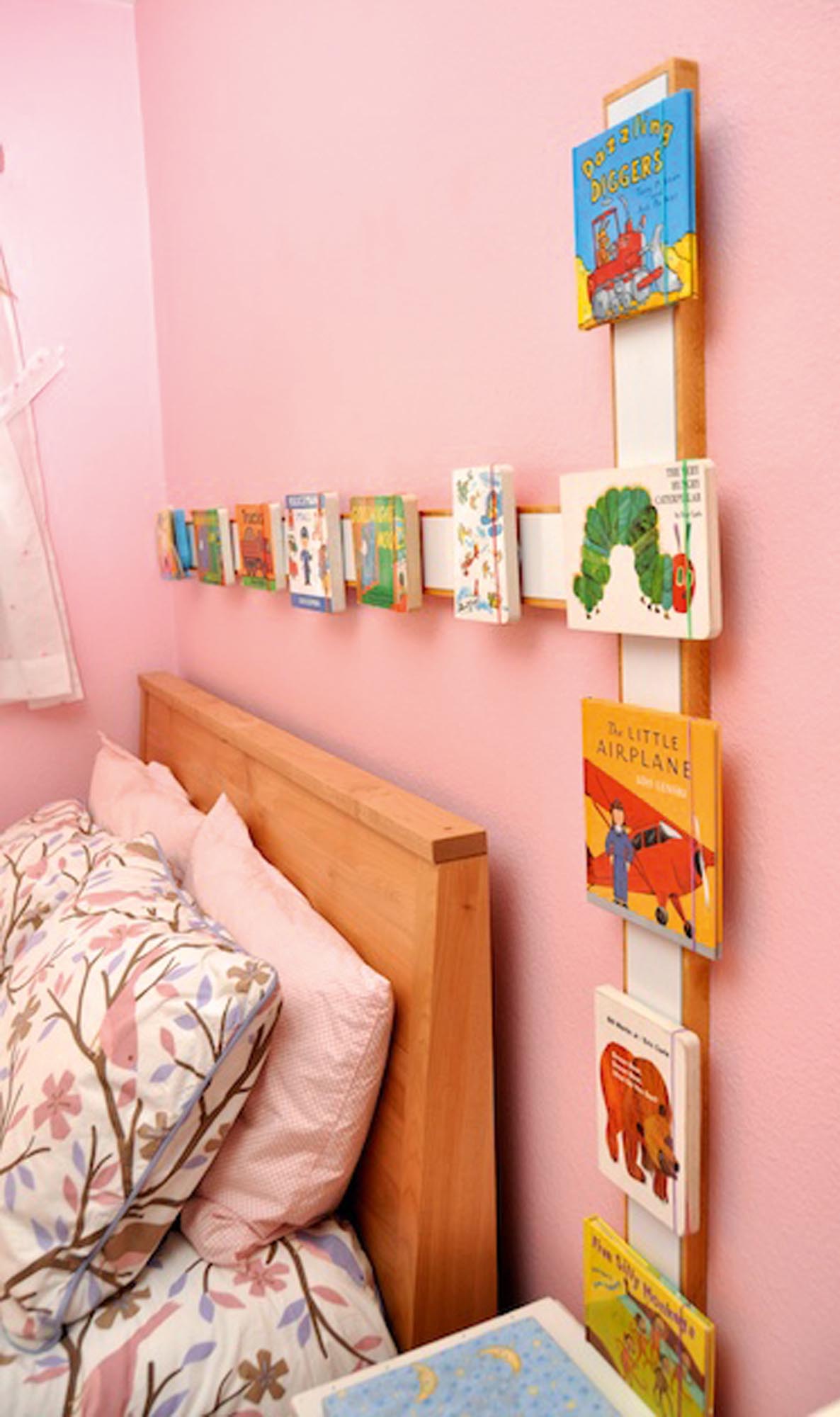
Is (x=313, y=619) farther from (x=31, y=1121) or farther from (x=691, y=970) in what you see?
(x=691, y=970)

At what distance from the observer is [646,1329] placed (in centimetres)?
102

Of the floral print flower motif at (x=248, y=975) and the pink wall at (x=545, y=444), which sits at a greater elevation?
the pink wall at (x=545, y=444)

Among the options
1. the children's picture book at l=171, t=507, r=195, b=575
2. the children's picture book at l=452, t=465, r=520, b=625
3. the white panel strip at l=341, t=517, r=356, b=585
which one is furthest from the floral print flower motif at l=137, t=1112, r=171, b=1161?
the children's picture book at l=171, t=507, r=195, b=575

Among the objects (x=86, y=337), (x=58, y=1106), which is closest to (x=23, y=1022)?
(x=58, y=1106)

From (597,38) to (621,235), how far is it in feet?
0.71

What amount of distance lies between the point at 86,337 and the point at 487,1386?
86.1 inches

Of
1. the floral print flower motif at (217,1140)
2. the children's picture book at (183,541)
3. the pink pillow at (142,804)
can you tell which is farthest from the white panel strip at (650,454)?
the children's picture book at (183,541)

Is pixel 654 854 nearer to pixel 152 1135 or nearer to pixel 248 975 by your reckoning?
pixel 248 975

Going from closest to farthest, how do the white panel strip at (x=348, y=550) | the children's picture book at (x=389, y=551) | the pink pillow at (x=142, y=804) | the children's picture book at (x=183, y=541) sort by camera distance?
the children's picture book at (x=389, y=551)
the white panel strip at (x=348, y=550)
the pink pillow at (x=142, y=804)
the children's picture book at (x=183, y=541)

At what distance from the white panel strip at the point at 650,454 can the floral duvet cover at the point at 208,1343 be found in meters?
0.37

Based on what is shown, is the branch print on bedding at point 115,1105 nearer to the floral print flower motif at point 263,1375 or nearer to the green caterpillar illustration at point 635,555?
the floral print flower motif at point 263,1375

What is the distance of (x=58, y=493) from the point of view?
2.48 m

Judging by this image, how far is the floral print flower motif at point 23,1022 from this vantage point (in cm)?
128

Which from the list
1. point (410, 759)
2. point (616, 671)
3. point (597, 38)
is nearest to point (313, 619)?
point (410, 759)
